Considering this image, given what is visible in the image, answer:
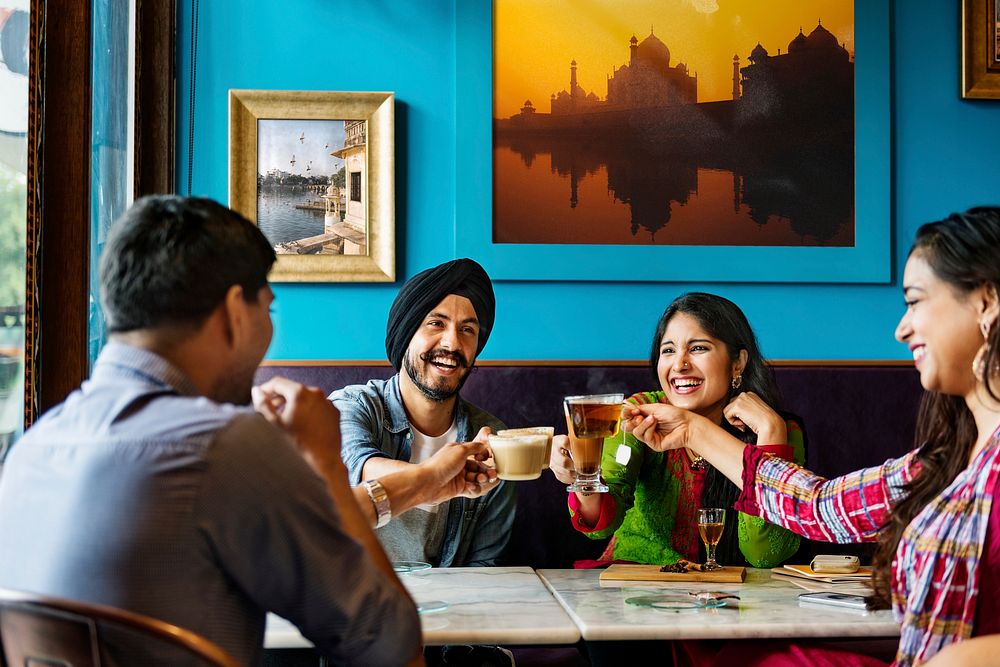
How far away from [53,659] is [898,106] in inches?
131

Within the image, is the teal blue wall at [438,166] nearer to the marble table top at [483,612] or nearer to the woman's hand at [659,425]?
the woman's hand at [659,425]

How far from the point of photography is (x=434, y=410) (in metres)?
2.82

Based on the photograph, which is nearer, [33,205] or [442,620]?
[442,620]

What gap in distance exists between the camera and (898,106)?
11.5ft

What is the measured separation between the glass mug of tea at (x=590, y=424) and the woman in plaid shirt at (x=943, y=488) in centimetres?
45

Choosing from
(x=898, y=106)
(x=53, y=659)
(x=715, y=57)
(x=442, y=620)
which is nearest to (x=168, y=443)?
(x=53, y=659)

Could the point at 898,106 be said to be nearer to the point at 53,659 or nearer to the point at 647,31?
the point at 647,31

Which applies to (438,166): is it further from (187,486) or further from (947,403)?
(187,486)

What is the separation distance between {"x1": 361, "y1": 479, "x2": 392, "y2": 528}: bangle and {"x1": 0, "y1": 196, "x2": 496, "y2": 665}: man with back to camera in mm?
769

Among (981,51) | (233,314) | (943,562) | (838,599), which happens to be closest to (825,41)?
(981,51)

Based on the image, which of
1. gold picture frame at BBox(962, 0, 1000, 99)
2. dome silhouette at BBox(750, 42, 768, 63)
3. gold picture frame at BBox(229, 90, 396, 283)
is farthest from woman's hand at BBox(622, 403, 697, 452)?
gold picture frame at BBox(962, 0, 1000, 99)

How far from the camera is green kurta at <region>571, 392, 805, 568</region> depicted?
8.54 ft

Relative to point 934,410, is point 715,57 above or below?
above

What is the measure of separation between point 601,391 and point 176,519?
2175mm
